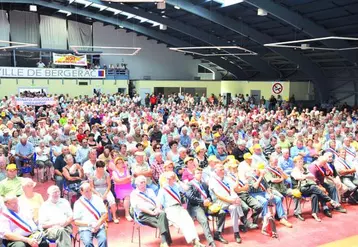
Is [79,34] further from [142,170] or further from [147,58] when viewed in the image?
[142,170]

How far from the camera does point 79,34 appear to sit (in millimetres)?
28312

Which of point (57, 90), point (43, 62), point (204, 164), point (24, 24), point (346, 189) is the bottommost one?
point (346, 189)

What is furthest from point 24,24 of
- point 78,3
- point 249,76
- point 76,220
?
point 76,220

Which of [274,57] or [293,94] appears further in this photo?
[274,57]

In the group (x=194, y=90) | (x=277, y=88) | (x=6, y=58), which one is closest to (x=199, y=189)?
(x=277, y=88)

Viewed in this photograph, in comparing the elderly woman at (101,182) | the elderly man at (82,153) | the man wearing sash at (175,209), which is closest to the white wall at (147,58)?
the elderly man at (82,153)

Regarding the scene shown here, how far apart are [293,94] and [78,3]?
15337 mm

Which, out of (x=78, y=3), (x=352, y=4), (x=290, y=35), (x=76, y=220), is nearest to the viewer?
(x=76, y=220)

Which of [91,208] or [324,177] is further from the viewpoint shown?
[324,177]

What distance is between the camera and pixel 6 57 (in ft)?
84.0

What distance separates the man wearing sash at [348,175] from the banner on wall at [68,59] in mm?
20942

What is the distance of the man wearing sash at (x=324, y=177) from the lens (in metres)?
7.02

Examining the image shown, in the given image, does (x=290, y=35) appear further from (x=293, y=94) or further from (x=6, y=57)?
(x=6, y=57)

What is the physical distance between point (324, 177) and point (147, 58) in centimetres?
2528
